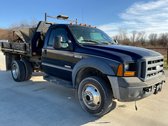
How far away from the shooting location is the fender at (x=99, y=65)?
400 cm

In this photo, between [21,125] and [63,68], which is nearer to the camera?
[21,125]

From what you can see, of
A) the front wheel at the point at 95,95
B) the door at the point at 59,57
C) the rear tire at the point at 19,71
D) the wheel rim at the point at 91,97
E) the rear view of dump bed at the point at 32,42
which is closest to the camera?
the front wheel at the point at 95,95

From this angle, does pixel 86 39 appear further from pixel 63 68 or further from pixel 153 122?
pixel 153 122

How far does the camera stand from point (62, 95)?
5887 millimetres

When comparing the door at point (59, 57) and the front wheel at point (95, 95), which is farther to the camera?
the door at point (59, 57)

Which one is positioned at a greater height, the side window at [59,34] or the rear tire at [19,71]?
the side window at [59,34]

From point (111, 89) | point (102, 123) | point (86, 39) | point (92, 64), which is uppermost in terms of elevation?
point (86, 39)

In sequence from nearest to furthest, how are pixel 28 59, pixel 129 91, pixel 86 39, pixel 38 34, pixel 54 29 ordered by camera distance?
pixel 129 91 → pixel 86 39 → pixel 54 29 → pixel 38 34 → pixel 28 59

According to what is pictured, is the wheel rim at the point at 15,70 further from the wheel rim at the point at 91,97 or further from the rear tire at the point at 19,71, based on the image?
the wheel rim at the point at 91,97

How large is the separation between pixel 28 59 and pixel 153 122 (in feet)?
16.5

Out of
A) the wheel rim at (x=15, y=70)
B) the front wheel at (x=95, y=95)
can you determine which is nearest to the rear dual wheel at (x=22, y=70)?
the wheel rim at (x=15, y=70)

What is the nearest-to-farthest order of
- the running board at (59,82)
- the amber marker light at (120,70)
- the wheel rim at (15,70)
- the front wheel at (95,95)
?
1. the amber marker light at (120,70)
2. the front wheel at (95,95)
3. the running board at (59,82)
4. the wheel rim at (15,70)

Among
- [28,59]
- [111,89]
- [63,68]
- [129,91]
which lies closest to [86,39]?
[63,68]

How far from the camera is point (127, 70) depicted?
3975mm
